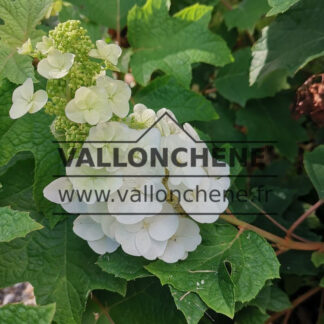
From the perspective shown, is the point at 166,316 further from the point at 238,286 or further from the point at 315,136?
the point at 315,136

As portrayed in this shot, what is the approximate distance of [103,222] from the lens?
1.22 m

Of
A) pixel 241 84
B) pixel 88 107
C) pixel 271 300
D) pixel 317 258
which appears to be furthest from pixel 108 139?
pixel 241 84

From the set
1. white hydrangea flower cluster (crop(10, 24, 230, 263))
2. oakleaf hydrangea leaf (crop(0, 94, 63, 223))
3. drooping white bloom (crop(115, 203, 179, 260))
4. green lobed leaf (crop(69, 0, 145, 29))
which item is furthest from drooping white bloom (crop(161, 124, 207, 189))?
green lobed leaf (crop(69, 0, 145, 29))

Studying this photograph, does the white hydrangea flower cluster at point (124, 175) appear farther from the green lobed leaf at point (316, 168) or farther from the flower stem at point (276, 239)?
the green lobed leaf at point (316, 168)

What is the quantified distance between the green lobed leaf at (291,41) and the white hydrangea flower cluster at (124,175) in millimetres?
543

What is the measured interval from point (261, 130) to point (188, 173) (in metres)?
1.03

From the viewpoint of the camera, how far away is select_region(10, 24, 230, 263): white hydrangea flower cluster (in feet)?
3.58

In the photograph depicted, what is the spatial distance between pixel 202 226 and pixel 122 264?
24 cm

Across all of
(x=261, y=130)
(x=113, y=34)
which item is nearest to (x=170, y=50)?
(x=113, y=34)

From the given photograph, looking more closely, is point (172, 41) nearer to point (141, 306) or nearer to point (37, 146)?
point (37, 146)

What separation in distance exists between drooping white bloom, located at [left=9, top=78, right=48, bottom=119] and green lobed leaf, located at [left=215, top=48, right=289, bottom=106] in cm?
106

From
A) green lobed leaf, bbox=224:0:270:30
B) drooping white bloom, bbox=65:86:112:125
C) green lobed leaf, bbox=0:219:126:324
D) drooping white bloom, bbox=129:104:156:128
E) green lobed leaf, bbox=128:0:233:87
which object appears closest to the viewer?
drooping white bloom, bbox=65:86:112:125

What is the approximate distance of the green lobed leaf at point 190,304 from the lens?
1.21 m

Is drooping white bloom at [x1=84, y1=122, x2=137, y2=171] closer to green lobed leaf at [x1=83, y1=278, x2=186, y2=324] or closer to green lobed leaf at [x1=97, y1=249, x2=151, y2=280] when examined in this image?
green lobed leaf at [x1=97, y1=249, x2=151, y2=280]
